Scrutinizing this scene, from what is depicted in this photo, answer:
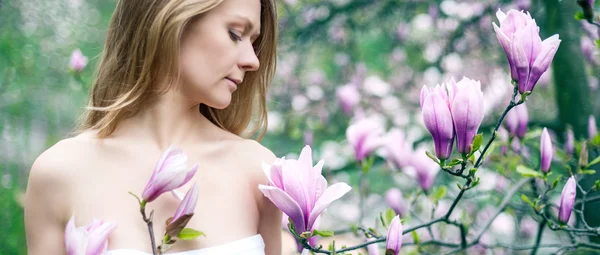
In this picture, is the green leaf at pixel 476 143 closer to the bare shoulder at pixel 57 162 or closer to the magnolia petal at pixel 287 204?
the magnolia petal at pixel 287 204

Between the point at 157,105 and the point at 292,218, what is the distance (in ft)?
0.91

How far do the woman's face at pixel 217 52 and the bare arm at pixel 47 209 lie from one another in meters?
0.20

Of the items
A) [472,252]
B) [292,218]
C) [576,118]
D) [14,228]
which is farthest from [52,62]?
[292,218]

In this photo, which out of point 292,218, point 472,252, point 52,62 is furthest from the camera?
point 52,62

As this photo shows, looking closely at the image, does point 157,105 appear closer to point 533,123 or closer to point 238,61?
point 238,61

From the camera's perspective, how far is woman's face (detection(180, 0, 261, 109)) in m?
0.88

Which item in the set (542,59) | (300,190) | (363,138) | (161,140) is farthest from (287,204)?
(363,138)

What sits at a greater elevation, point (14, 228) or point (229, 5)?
point (229, 5)

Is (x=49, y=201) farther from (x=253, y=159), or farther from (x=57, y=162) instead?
(x=253, y=159)

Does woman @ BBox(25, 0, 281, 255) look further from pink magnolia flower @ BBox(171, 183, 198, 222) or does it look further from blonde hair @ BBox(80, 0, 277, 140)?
pink magnolia flower @ BBox(171, 183, 198, 222)

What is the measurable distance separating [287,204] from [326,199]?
0.05 metres

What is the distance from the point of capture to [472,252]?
2.62 meters

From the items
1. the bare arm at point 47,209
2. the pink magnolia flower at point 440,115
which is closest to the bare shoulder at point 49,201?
the bare arm at point 47,209

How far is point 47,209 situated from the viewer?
86 cm
